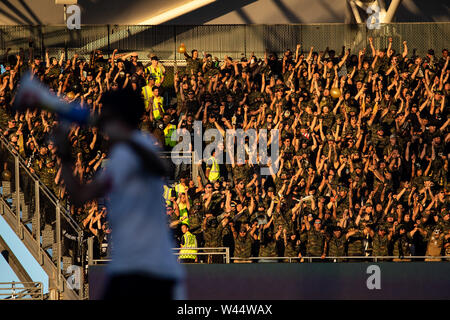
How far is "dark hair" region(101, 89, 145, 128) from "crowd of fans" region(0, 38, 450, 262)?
470 inches

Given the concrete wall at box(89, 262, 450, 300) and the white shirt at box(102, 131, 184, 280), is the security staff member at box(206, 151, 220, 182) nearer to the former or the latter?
the concrete wall at box(89, 262, 450, 300)

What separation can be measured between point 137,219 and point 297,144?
15.2m

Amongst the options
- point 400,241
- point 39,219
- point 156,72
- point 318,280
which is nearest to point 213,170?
point 156,72

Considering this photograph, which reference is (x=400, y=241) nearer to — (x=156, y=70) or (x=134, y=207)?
(x=156, y=70)

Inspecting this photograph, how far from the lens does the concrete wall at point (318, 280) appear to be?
611 inches

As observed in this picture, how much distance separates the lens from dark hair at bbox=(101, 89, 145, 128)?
10.2 ft

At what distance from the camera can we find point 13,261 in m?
15.4

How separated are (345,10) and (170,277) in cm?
2377

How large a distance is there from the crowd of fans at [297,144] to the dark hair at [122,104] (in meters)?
11.9

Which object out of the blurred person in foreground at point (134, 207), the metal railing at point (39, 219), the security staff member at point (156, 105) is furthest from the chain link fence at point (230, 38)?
the blurred person in foreground at point (134, 207)

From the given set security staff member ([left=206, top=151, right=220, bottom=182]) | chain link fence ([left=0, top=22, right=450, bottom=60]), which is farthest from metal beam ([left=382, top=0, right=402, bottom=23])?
security staff member ([left=206, top=151, right=220, bottom=182])

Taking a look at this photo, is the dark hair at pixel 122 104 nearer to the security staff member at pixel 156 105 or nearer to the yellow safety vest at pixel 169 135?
the yellow safety vest at pixel 169 135

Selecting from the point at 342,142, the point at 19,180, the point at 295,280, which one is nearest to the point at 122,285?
the point at 19,180
